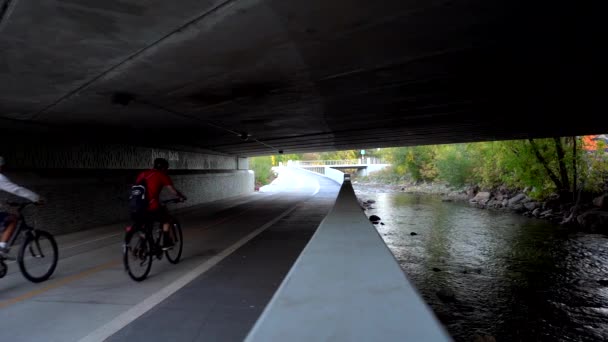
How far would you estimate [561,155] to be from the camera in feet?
68.2

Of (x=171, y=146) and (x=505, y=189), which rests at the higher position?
(x=171, y=146)

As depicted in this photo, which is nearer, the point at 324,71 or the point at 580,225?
the point at 324,71

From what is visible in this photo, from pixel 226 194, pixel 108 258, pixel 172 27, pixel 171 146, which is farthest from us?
pixel 226 194

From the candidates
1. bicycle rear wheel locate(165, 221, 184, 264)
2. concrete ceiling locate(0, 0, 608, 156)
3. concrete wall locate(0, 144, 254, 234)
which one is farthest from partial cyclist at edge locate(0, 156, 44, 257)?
concrete wall locate(0, 144, 254, 234)

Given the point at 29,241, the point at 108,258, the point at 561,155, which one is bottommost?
the point at 108,258

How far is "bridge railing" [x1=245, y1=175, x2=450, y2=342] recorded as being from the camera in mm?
1614

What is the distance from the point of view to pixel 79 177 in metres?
11.4

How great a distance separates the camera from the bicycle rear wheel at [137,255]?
5402mm

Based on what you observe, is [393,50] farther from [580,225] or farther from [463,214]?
[463,214]

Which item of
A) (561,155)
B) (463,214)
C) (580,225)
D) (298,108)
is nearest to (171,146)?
(298,108)

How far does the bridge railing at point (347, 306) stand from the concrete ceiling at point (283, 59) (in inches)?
108

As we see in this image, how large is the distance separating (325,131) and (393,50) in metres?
9.66

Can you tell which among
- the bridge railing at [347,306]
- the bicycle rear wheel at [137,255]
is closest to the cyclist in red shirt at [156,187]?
the bicycle rear wheel at [137,255]

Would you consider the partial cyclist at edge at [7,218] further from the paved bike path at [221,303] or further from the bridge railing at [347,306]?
the bridge railing at [347,306]
